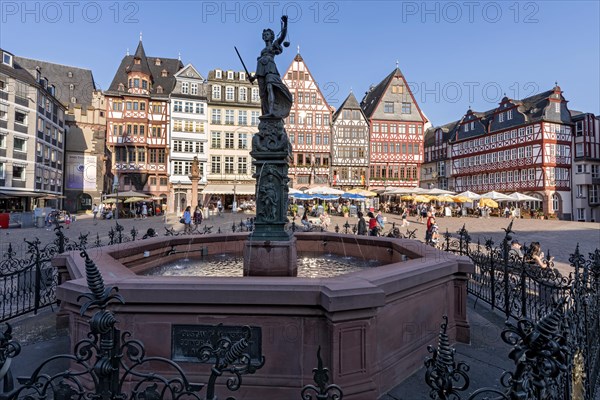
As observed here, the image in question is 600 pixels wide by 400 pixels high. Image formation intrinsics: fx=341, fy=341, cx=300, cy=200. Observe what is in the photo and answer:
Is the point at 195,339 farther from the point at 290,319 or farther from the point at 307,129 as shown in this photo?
the point at 307,129

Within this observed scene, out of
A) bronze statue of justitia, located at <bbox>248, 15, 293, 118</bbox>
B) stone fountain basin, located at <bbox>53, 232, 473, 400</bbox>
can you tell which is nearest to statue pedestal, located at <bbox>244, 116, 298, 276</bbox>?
bronze statue of justitia, located at <bbox>248, 15, 293, 118</bbox>

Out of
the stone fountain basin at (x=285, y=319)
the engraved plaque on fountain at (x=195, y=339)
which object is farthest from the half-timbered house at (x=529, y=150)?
the engraved plaque on fountain at (x=195, y=339)

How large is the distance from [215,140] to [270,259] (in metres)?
44.9

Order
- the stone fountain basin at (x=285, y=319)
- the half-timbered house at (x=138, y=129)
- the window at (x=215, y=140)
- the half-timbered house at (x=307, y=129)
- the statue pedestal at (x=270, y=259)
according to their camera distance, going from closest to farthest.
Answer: the stone fountain basin at (x=285, y=319) → the statue pedestal at (x=270, y=259) → the half-timbered house at (x=138, y=129) → the window at (x=215, y=140) → the half-timbered house at (x=307, y=129)

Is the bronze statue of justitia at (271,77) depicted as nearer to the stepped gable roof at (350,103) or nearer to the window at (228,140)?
the window at (228,140)

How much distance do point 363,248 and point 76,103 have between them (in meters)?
63.2

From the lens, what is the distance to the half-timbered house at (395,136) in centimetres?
5128

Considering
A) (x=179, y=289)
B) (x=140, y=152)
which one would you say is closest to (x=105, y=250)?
(x=179, y=289)

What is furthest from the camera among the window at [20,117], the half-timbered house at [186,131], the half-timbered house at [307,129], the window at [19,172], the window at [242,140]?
the window at [242,140]

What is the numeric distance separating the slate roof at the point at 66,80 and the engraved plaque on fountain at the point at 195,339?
64316 millimetres

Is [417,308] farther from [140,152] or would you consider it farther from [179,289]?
[140,152]

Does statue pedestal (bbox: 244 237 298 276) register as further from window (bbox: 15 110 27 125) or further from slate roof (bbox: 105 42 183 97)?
slate roof (bbox: 105 42 183 97)

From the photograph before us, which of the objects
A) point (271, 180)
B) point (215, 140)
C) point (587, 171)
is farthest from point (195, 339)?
point (587, 171)

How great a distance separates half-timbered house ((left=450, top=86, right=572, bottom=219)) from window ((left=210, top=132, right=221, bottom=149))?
39.3 m
